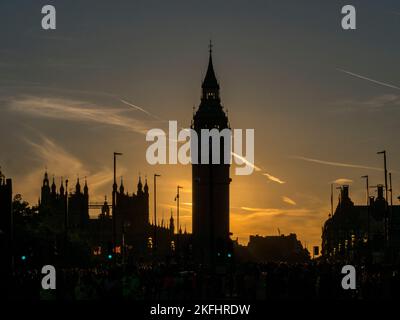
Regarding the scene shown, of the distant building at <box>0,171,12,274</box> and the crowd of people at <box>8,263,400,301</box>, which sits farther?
the crowd of people at <box>8,263,400,301</box>

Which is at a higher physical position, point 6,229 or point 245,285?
point 6,229

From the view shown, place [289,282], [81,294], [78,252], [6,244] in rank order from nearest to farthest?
1. [81,294]
2. [6,244]
3. [289,282]
4. [78,252]

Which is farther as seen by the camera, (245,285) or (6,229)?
(245,285)

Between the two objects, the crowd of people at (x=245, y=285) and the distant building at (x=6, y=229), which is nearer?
the distant building at (x=6, y=229)

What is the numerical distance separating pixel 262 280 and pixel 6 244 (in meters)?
15.5

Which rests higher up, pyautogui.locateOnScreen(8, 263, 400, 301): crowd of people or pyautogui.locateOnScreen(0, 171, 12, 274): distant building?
pyautogui.locateOnScreen(0, 171, 12, 274): distant building

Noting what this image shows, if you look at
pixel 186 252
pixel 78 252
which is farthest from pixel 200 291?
pixel 78 252

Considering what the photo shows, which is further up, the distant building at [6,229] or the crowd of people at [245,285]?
the distant building at [6,229]

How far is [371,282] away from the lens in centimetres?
6134

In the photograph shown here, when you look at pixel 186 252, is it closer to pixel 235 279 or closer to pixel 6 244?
pixel 235 279
